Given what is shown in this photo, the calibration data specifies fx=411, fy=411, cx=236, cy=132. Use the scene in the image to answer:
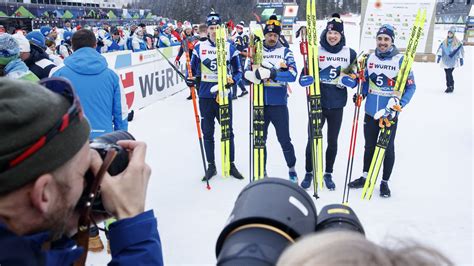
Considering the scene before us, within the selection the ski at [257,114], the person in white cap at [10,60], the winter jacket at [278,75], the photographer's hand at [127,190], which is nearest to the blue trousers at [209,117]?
the ski at [257,114]

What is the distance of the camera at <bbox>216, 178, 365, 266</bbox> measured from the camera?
30.4 inches

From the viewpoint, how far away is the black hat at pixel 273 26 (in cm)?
427

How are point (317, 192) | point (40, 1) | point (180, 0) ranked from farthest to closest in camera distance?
point (180, 0) < point (40, 1) < point (317, 192)

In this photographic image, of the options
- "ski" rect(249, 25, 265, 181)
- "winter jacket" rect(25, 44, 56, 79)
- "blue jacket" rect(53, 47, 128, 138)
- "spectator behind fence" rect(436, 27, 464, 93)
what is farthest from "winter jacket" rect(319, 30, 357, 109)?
"spectator behind fence" rect(436, 27, 464, 93)

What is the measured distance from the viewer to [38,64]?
10.9ft

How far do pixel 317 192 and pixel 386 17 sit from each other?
10.8 meters

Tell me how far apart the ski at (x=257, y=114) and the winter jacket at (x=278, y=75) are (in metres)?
0.07

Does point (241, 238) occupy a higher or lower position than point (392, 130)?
higher

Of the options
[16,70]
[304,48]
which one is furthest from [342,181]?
[16,70]

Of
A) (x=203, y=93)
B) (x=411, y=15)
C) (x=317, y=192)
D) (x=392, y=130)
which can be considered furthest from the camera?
(x=411, y=15)

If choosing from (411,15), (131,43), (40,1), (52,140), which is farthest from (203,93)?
(40,1)

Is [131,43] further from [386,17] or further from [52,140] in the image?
[52,140]

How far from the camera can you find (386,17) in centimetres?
1332

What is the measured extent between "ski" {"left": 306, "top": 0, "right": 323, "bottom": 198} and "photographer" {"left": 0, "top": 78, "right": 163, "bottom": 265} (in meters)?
3.32
